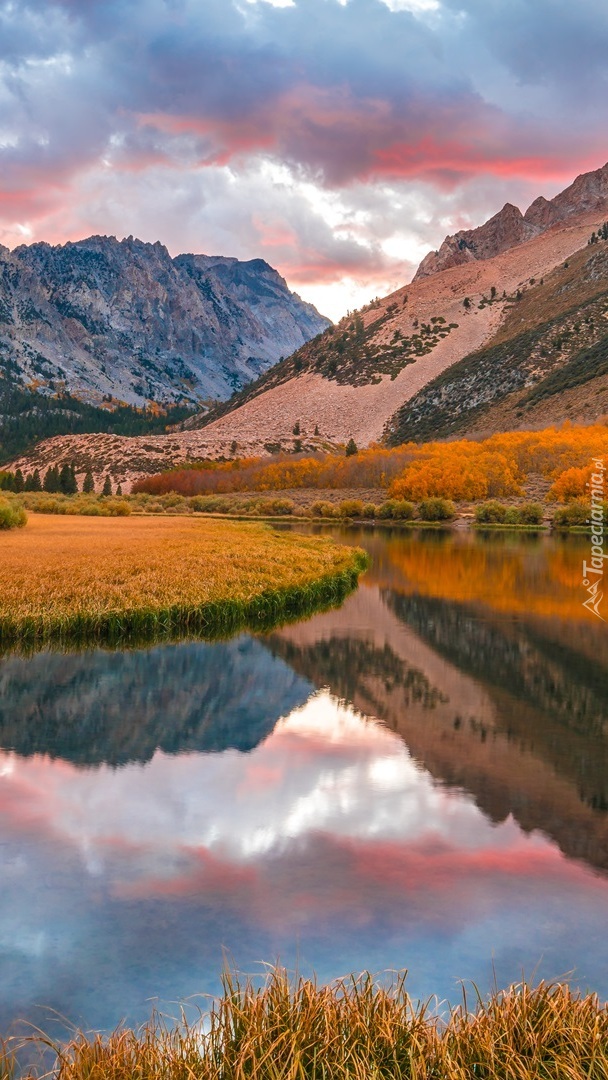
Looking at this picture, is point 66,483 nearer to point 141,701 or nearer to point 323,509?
point 323,509

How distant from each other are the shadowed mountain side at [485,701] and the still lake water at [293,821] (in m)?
0.07

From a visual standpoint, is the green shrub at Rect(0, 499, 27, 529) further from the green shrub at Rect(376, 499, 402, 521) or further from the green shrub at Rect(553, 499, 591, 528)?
the green shrub at Rect(553, 499, 591, 528)

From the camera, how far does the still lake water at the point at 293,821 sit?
742 cm

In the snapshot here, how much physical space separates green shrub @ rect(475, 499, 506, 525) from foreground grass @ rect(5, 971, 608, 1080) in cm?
8902

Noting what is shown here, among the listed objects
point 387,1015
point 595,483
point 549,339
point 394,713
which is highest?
point 549,339

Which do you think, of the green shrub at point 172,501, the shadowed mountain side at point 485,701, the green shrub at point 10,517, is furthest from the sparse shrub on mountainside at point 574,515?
the shadowed mountain side at point 485,701

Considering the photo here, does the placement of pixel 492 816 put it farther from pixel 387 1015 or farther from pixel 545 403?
pixel 545 403

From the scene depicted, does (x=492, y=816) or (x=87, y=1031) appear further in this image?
(x=492, y=816)

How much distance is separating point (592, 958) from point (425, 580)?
33.5 m

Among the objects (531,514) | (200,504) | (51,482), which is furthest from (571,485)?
(51,482)

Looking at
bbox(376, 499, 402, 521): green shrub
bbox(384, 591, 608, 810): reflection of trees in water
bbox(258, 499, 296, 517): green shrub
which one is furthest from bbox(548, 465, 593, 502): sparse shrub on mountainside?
bbox(384, 591, 608, 810): reflection of trees in water

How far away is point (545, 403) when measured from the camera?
145125mm

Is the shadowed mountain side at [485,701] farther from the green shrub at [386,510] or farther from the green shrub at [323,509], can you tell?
the green shrub at [323,509]

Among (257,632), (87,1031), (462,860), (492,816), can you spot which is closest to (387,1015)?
(87,1031)
